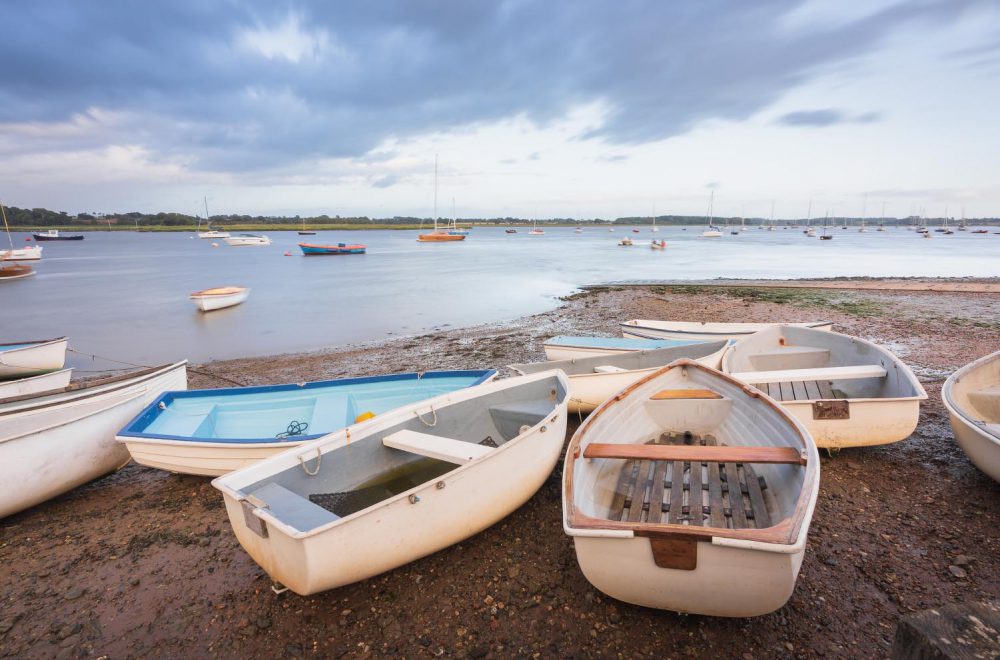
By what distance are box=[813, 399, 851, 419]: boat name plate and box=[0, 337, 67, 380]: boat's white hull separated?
13.8m

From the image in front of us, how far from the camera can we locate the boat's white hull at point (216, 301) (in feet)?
72.4

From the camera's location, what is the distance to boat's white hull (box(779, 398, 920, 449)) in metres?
5.30

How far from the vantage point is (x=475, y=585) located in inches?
162

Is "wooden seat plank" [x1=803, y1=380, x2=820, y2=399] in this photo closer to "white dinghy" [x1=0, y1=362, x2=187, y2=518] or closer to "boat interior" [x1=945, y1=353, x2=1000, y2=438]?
"boat interior" [x1=945, y1=353, x2=1000, y2=438]

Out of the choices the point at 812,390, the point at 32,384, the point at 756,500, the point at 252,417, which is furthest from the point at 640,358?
the point at 32,384

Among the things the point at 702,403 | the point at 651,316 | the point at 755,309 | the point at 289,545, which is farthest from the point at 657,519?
the point at 755,309

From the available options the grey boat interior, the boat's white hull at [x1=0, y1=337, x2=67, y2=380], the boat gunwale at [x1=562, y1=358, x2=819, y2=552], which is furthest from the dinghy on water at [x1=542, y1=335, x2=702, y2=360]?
the boat's white hull at [x1=0, y1=337, x2=67, y2=380]

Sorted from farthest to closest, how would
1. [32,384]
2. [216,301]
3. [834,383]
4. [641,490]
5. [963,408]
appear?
1. [216,301]
2. [32,384]
3. [834,383]
4. [963,408]
5. [641,490]

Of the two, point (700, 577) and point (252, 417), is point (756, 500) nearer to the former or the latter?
point (700, 577)

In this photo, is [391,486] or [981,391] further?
[981,391]

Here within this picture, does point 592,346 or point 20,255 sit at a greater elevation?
point 592,346

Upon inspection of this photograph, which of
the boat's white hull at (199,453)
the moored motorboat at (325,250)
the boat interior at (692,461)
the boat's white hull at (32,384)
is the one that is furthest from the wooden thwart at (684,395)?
the moored motorboat at (325,250)

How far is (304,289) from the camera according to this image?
32500 mm

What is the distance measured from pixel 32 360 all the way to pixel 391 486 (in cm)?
1013
